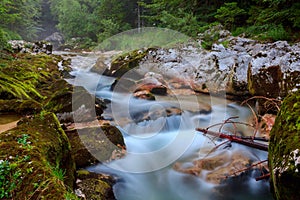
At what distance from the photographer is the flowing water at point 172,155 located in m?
3.75

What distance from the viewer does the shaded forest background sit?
9750 mm

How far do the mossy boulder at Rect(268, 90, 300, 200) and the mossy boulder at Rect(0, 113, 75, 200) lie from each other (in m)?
1.96

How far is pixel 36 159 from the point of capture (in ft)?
6.98

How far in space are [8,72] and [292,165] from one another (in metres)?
8.50

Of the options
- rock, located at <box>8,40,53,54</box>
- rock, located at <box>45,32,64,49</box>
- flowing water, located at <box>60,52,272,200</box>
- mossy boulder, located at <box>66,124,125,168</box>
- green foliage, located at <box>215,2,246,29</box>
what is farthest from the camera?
rock, located at <box>45,32,64,49</box>

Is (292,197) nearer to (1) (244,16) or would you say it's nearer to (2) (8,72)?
(2) (8,72)

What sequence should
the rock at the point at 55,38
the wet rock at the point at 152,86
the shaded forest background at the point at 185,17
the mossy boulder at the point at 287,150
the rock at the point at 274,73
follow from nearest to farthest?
the mossy boulder at the point at 287,150 → the rock at the point at 274,73 → the wet rock at the point at 152,86 → the shaded forest background at the point at 185,17 → the rock at the point at 55,38

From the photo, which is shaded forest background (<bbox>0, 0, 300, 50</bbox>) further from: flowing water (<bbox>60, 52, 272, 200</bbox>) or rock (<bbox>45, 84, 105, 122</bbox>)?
flowing water (<bbox>60, 52, 272, 200</bbox>)

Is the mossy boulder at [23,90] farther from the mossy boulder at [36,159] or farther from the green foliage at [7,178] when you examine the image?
the green foliage at [7,178]

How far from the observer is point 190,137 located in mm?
5645

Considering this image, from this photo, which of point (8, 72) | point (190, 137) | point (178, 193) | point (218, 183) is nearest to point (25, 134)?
point (178, 193)

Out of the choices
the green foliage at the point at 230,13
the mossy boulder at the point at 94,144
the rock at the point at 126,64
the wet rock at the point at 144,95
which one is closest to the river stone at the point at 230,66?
the rock at the point at 126,64

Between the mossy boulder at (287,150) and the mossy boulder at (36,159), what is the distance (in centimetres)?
196

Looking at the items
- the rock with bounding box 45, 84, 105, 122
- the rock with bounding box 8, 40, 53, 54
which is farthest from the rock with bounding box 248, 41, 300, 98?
the rock with bounding box 8, 40, 53, 54
